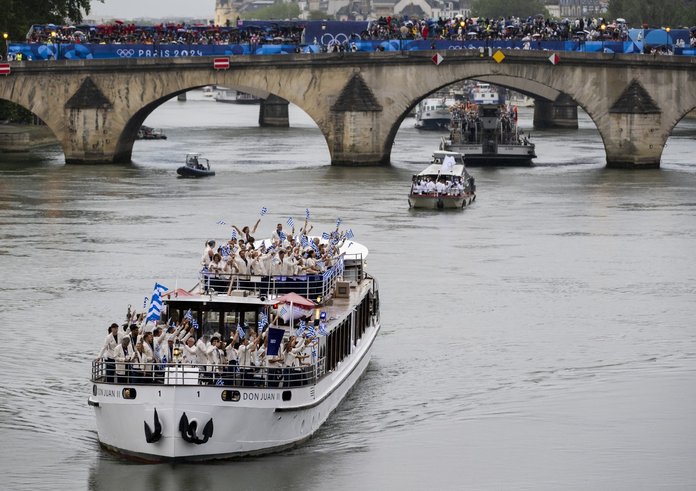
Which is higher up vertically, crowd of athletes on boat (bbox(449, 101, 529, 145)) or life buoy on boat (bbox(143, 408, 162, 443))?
crowd of athletes on boat (bbox(449, 101, 529, 145))

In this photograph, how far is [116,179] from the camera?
3506 inches

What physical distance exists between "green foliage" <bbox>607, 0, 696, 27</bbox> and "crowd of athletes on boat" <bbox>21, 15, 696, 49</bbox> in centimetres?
5940

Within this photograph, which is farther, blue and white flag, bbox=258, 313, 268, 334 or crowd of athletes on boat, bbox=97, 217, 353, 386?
blue and white flag, bbox=258, 313, 268, 334

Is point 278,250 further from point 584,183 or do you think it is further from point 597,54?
point 597,54

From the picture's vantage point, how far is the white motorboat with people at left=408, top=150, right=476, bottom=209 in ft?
255

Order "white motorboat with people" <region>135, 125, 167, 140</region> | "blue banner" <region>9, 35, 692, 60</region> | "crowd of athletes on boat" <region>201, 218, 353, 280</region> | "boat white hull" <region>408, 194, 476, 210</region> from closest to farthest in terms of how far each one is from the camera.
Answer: "crowd of athletes on boat" <region>201, 218, 353, 280</region> → "boat white hull" <region>408, 194, 476, 210</region> → "blue banner" <region>9, 35, 692, 60</region> → "white motorboat with people" <region>135, 125, 167, 140</region>

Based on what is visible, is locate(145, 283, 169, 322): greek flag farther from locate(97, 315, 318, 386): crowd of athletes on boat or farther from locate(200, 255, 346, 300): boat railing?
locate(200, 255, 346, 300): boat railing

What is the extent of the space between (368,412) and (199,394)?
6889 mm

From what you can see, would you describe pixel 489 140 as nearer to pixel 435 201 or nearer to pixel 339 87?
pixel 339 87

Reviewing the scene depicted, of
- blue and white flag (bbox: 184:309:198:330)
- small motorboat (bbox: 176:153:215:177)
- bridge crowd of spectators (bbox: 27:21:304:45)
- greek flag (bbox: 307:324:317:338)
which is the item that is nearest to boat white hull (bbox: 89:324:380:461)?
greek flag (bbox: 307:324:317:338)

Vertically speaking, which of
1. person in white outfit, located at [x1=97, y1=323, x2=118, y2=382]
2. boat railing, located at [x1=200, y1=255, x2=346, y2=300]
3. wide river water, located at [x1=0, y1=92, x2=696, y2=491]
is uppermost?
boat railing, located at [x1=200, y1=255, x2=346, y2=300]

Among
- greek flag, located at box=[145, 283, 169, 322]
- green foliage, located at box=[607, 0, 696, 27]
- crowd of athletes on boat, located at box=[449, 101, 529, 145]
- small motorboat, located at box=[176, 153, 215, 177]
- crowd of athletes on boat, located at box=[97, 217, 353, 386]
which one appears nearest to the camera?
crowd of athletes on boat, located at box=[97, 217, 353, 386]

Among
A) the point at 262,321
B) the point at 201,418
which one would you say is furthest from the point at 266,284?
the point at 201,418

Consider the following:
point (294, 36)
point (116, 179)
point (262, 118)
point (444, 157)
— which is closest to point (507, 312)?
point (444, 157)
